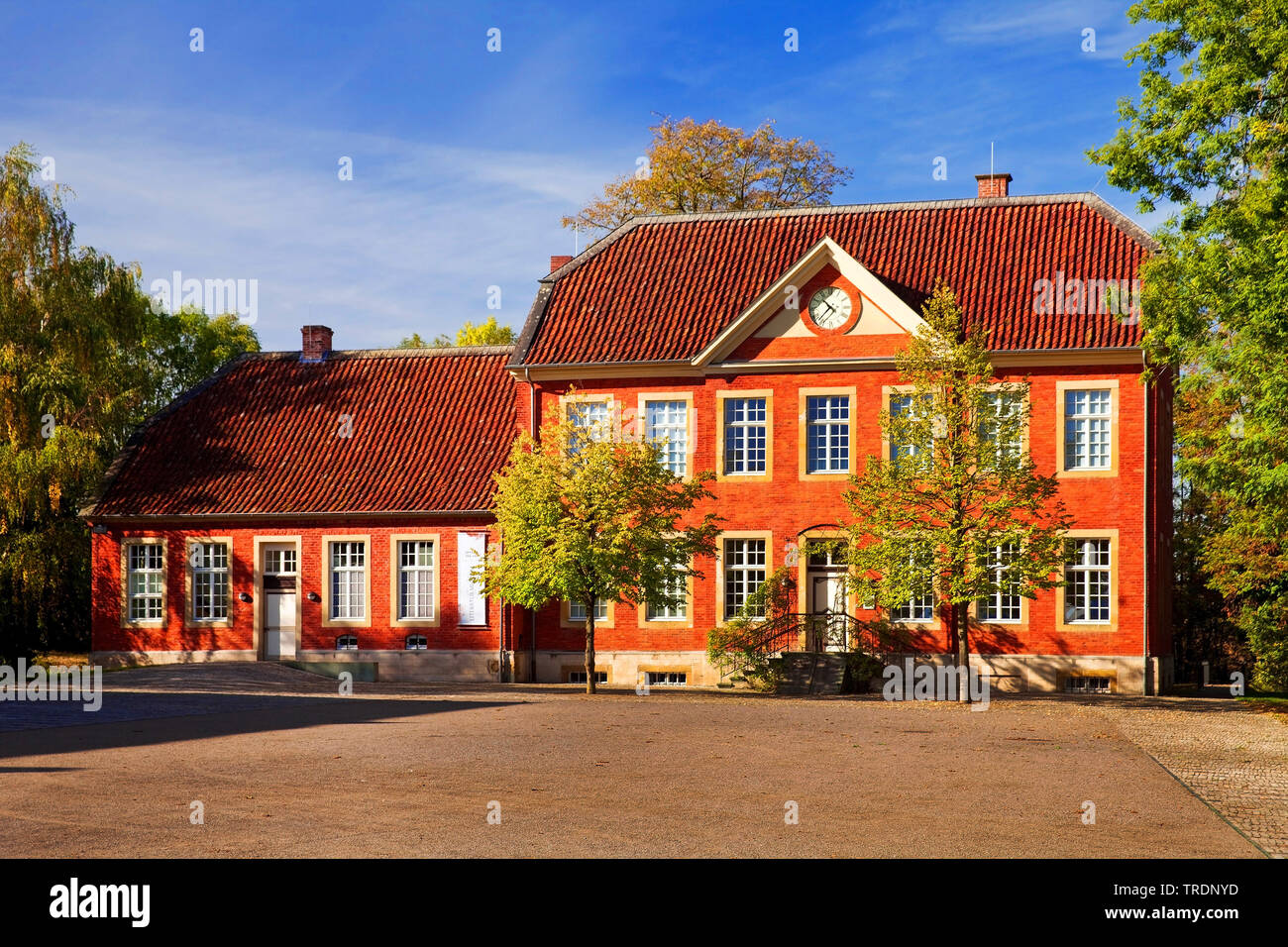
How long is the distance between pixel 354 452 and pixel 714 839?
90.0 feet

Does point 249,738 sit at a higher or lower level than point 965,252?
lower

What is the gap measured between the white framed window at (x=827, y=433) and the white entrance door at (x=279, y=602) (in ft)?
44.8

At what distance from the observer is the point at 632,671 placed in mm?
33906

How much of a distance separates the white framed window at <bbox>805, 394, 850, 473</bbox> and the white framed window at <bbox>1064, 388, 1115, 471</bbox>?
5.00 m

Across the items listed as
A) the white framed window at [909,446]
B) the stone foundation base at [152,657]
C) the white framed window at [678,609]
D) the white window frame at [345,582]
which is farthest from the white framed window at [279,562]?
the white framed window at [909,446]

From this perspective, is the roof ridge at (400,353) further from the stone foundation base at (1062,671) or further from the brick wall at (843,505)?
the stone foundation base at (1062,671)

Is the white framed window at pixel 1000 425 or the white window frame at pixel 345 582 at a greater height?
the white framed window at pixel 1000 425

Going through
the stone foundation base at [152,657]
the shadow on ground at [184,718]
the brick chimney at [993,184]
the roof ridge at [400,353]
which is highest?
the brick chimney at [993,184]

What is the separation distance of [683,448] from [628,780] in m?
19.5

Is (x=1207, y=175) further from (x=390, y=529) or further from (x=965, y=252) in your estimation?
(x=390, y=529)

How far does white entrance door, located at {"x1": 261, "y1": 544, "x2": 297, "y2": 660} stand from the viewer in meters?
36.4

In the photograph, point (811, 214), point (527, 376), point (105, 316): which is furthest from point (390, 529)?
point (811, 214)

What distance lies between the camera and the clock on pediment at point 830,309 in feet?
108

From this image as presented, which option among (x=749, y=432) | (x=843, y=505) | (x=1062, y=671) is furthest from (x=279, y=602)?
(x=1062, y=671)
